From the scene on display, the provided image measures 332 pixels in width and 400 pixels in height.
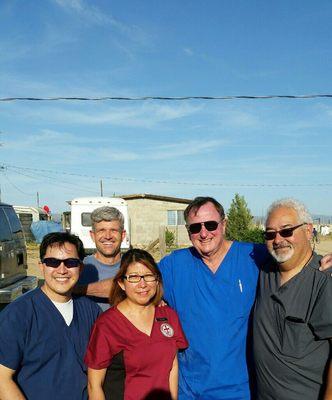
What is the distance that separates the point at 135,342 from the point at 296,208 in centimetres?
129

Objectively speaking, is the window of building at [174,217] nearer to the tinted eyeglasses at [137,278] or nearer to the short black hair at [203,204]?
the short black hair at [203,204]

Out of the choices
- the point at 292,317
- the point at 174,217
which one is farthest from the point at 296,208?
the point at 174,217

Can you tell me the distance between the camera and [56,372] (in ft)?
8.77

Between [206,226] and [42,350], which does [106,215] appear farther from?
[42,350]

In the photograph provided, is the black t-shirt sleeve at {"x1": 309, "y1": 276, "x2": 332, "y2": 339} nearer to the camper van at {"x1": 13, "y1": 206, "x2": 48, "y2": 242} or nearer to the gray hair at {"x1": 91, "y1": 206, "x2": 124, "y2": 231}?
the gray hair at {"x1": 91, "y1": 206, "x2": 124, "y2": 231}

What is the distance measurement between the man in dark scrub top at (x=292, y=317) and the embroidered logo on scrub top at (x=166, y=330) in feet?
1.75

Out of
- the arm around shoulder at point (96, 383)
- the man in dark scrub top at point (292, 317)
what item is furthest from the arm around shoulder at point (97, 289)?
the man in dark scrub top at point (292, 317)

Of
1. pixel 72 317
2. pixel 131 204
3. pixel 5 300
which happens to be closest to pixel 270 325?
pixel 72 317

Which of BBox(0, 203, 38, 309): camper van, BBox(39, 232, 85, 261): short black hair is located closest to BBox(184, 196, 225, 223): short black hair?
BBox(39, 232, 85, 261): short black hair

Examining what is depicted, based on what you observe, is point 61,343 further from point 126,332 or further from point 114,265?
point 114,265

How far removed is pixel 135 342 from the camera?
275 cm

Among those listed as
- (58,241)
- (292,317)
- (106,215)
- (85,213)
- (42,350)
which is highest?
(85,213)

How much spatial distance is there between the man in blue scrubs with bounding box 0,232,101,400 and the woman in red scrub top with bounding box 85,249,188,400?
13cm

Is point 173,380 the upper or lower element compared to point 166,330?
lower
